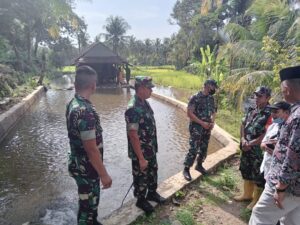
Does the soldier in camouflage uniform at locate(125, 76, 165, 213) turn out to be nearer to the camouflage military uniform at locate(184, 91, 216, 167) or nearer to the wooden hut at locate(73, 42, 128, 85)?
the camouflage military uniform at locate(184, 91, 216, 167)

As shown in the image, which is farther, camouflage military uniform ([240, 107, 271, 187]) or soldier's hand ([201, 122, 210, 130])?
soldier's hand ([201, 122, 210, 130])

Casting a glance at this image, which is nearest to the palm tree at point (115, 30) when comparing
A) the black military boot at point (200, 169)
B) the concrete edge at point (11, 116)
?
the concrete edge at point (11, 116)

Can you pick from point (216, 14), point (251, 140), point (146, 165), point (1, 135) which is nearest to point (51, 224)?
point (146, 165)

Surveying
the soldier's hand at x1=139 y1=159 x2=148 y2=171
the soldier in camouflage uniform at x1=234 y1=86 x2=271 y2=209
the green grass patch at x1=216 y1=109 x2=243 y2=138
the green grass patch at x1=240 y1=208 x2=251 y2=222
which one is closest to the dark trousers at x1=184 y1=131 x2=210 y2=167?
the soldier in camouflage uniform at x1=234 y1=86 x2=271 y2=209

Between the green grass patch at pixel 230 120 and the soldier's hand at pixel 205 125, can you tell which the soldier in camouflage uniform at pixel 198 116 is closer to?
the soldier's hand at pixel 205 125

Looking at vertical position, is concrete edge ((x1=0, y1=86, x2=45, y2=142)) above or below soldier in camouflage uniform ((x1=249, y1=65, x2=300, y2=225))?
below

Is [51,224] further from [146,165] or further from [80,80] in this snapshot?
[80,80]

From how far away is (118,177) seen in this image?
5777 mm

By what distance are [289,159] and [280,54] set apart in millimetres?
5689

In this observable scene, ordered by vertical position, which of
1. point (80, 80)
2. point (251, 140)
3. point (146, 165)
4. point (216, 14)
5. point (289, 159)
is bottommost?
point (146, 165)

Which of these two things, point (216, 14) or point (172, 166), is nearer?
point (172, 166)

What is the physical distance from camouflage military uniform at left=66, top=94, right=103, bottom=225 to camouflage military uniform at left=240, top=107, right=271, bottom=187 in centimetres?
201

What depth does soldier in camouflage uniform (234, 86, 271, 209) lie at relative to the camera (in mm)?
3854

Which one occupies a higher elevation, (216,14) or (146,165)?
(216,14)
